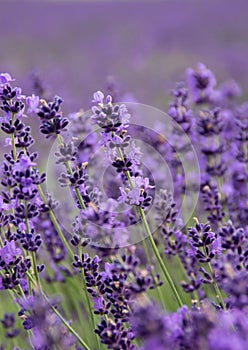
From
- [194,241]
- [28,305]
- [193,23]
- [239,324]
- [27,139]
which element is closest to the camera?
[239,324]

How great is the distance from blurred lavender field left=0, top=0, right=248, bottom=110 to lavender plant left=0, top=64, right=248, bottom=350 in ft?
21.2

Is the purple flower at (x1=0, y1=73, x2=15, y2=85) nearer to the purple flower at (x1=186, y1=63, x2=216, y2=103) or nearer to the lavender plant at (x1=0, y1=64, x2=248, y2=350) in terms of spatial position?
the lavender plant at (x1=0, y1=64, x2=248, y2=350)

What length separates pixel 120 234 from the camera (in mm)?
1993

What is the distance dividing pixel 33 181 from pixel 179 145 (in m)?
1.64

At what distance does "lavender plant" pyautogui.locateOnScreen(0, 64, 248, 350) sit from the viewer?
5.38 feet

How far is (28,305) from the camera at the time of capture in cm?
191

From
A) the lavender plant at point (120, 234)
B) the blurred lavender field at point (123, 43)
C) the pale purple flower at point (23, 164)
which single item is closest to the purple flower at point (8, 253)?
the lavender plant at point (120, 234)

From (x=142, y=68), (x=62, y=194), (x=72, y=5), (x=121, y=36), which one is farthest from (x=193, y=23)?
(x=62, y=194)

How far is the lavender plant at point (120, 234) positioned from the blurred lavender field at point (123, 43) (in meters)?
6.47

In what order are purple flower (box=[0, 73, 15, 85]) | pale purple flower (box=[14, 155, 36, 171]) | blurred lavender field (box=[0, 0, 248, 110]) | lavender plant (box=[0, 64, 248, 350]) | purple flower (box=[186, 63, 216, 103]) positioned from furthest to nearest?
blurred lavender field (box=[0, 0, 248, 110])
purple flower (box=[186, 63, 216, 103])
purple flower (box=[0, 73, 15, 85])
pale purple flower (box=[14, 155, 36, 171])
lavender plant (box=[0, 64, 248, 350])

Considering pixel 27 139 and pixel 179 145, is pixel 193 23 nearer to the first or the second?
pixel 179 145

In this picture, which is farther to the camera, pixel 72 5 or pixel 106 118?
pixel 72 5

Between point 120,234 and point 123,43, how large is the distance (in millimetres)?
19128

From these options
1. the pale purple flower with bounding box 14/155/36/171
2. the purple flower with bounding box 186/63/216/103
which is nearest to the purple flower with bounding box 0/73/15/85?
the pale purple flower with bounding box 14/155/36/171
